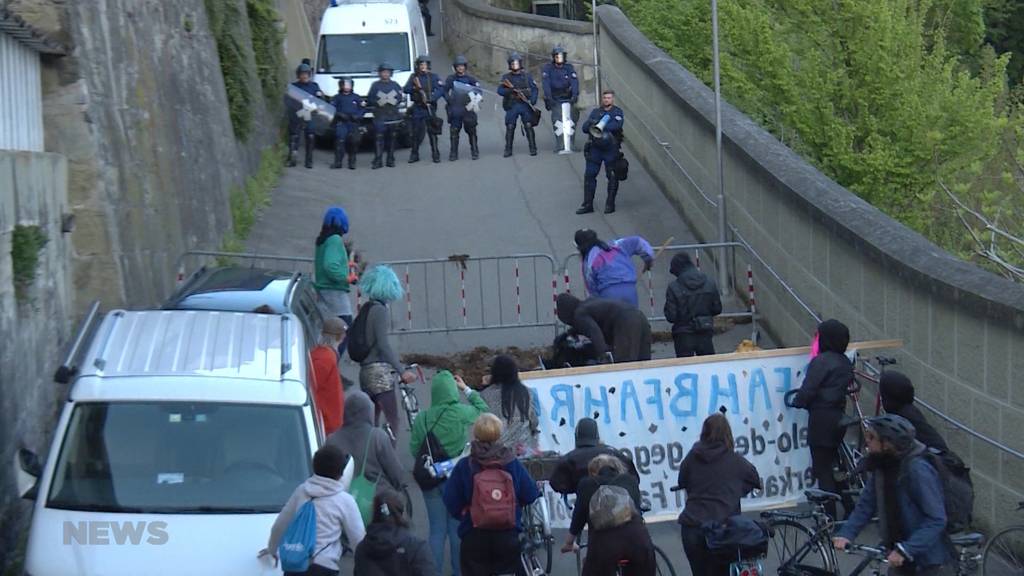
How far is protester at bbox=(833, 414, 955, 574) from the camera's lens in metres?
7.54

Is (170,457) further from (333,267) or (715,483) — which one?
(333,267)

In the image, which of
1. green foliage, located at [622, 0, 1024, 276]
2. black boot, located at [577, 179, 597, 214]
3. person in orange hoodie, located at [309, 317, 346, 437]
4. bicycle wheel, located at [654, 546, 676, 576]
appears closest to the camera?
bicycle wheel, located at [654, 546, 676, 576]

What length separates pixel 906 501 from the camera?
25.1 ft

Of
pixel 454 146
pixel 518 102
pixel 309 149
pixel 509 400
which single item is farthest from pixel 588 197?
pixel 509 400

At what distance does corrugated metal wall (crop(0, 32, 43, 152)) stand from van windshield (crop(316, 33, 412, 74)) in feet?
51.3

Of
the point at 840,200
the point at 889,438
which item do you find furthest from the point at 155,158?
the point at 889,438

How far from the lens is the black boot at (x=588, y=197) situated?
21766 mm

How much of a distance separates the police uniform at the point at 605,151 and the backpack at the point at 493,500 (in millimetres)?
13076

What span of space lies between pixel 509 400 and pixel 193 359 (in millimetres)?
2194

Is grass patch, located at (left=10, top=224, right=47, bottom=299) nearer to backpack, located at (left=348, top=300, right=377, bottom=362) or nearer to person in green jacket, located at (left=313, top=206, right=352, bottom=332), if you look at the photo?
backpack, located at (left=348, top=300, right=377, bottom=362)

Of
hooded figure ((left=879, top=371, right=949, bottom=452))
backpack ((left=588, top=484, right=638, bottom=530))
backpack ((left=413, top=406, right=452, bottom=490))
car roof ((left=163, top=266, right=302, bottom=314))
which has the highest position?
car roof ((left=163, top=266, right=302, bottom=314))

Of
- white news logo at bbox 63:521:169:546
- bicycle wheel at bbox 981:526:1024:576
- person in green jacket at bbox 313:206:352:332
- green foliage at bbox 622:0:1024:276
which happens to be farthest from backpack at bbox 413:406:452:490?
green foliage at bbox 622:0:1024:276

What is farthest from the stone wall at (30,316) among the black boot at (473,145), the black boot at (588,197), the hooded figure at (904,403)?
the black boot at (473,145)

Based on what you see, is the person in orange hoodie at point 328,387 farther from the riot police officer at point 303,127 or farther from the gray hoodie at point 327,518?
the riot police officer at point 303,127
